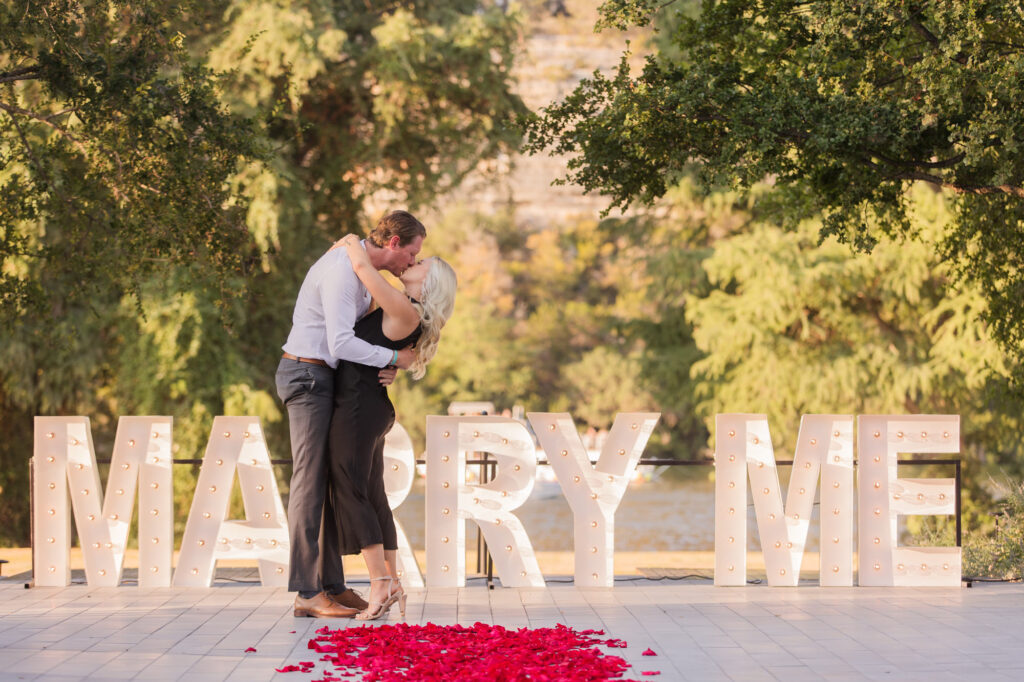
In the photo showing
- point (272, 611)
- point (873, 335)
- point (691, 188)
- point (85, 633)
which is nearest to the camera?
point (85, 633)

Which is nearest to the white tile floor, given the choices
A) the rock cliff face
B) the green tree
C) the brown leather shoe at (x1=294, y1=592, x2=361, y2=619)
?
the brown leather shoe at (x1=294, y1=592, x2=361, y2=619)

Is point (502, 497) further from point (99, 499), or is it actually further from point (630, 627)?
point (99, 499)

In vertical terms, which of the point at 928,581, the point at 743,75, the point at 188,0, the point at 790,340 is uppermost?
the point at 188,0

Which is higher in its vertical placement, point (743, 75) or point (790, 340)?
point (743, 75)

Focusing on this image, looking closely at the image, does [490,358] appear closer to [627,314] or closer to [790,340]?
[627,314]

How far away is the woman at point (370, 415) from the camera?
6.25 metres

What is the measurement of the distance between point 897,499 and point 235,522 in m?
4.35

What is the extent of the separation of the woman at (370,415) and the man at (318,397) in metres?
0.07

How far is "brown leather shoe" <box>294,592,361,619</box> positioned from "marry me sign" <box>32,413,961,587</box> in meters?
1.12

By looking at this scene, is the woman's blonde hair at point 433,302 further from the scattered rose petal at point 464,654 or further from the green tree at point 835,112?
the green tree at point 835,112

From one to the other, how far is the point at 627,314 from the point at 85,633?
56417 millimetres

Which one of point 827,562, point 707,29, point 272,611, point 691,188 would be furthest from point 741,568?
point 691,188

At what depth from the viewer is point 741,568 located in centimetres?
773

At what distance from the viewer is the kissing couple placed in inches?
245
